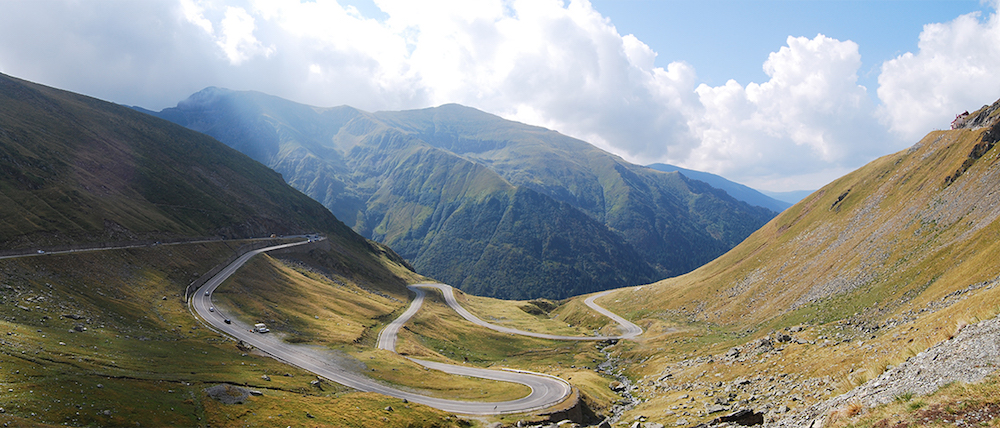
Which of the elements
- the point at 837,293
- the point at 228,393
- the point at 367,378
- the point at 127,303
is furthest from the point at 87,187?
the point at 837,293

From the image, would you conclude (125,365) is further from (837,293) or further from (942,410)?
(837,293)

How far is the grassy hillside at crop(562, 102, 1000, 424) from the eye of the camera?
45250mm

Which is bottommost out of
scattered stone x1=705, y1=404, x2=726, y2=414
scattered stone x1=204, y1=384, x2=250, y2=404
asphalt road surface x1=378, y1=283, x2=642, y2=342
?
asphalt road surface x1=378, y1=283, x2=642, y2=342

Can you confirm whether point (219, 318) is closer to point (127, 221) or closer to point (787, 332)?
point (127, 221)

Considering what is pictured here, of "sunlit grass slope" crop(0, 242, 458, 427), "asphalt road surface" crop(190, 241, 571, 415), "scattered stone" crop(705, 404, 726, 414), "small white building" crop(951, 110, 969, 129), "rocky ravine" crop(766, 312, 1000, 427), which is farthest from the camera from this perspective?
"small white building" crop(951, 110, 969, 129)

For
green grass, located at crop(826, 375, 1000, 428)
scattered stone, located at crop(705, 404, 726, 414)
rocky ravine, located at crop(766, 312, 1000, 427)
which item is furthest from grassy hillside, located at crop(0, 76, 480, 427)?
green grass, located at crop(826, 375, 1000, 428)

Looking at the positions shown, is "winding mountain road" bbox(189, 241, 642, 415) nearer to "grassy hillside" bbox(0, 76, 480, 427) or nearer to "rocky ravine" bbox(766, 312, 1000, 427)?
"grassy hillside" bbox(0, 76, 480, 427)

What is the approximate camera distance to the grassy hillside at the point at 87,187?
9156 cm

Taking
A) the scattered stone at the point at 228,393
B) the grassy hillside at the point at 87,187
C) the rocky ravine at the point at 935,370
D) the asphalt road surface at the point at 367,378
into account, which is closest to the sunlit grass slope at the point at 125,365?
the scattered stone at the point at 228,393

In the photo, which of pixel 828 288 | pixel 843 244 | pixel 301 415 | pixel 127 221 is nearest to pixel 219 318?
pixel 301 415

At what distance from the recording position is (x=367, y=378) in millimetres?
70688

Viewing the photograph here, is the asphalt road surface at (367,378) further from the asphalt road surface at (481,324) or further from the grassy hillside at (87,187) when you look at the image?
the grassy hillside at (87,187)

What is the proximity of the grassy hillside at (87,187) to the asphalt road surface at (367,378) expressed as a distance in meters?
31.9

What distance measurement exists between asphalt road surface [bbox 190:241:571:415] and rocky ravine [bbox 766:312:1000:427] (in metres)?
45.0
